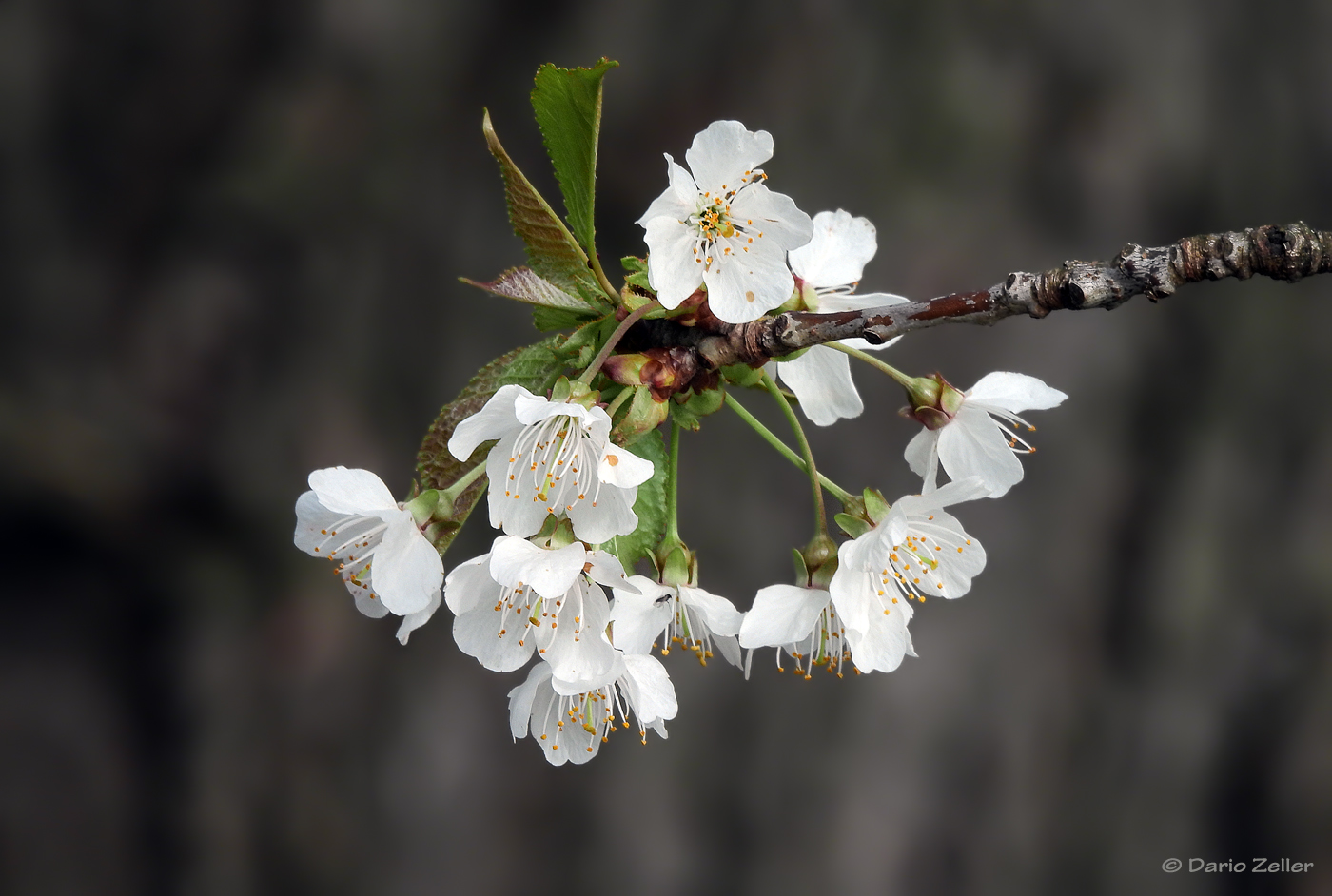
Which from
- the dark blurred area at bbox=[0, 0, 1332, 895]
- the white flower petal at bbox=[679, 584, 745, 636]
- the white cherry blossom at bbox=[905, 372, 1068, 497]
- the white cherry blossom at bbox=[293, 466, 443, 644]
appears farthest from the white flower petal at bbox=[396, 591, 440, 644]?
the dark blurred area at bbox=[0, 0, 1332, 895]

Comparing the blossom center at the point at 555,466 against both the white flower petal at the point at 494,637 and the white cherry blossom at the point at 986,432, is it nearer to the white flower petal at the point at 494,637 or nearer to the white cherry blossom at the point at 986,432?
the white flower petal at the point at 494,637

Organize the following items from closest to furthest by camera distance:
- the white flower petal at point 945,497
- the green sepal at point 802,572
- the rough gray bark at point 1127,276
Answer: the rough gray bark at point 1127,276 < the white flower petal at point 945,497 < the green sepal at point 802,572

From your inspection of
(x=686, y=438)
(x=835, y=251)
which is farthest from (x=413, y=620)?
(x=686, y=438)

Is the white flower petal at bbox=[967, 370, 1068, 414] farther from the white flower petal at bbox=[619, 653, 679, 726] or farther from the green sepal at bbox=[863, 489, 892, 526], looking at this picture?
the white flower petal at bbox=[619, 653, 679, 726]

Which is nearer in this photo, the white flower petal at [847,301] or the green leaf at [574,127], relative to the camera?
the green leaf at [574,127]

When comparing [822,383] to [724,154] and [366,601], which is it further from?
[366,601]

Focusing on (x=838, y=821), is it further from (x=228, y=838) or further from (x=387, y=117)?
(x=387, y=117)

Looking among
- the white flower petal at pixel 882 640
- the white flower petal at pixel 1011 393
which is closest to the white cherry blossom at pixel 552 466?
the white flower petal at pixel 882 640
